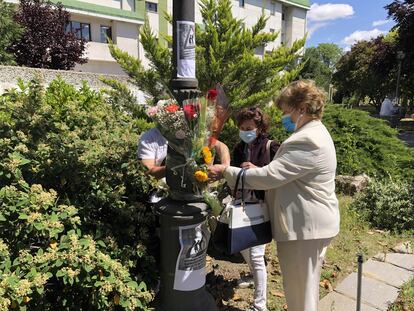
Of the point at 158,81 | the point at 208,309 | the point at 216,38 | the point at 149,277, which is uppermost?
the point at 216,38

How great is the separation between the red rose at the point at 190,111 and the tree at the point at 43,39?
2150 centimetres

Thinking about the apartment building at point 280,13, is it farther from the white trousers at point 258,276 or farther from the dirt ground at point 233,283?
the white trousers at point 258,276

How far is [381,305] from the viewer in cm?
343

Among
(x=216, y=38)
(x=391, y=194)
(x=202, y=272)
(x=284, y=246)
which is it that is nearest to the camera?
(x=284, y=246)

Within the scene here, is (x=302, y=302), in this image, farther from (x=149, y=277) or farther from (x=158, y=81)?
(x=158, y=81)

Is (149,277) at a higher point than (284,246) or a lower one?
lower

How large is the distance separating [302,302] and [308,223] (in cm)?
65

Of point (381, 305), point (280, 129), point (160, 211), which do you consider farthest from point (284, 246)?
point (280, 129)

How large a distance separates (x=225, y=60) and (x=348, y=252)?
3.73 metres

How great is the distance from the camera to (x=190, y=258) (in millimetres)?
2719

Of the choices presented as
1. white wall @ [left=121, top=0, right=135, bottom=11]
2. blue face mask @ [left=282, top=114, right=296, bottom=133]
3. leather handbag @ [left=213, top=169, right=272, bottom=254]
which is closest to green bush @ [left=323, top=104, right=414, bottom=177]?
blue face mask @ [left=282, top=114, right=296, bottom=133]

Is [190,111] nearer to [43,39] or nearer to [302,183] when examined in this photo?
[302,183]

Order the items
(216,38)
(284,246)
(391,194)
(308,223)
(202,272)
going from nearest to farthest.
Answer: (308,223)
(284,246)
(202,272)
(391,194)
(216,38)

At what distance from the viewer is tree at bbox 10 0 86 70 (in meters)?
21.2
